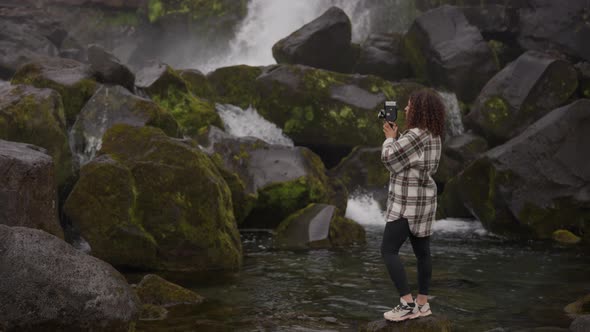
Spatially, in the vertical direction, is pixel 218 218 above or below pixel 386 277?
above

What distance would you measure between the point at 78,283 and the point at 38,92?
352 inches

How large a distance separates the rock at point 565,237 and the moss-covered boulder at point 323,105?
24.0ft

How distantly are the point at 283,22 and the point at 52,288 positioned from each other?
105 feet

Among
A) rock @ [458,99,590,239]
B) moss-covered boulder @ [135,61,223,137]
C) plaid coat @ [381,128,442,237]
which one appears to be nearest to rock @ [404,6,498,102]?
rock @ [458,99,590,239]

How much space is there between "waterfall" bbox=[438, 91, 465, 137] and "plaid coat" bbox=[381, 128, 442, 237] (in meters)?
18.0

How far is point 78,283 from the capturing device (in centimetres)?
A: 739

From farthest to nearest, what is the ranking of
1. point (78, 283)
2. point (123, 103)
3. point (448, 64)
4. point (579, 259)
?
point (448, 64), point (123, 103), point (579, 259), point (78, 283)

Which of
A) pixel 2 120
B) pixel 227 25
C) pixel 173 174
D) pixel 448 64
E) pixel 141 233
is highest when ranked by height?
pixel 227 25

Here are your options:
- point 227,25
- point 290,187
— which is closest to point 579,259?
point 290,187

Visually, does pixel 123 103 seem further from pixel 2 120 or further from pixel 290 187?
pixel 290 187

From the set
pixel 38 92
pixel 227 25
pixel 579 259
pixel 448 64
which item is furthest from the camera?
pixel 227 25

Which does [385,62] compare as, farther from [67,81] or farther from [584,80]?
[67,81]

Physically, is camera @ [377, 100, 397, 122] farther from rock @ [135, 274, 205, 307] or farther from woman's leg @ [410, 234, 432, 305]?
rock @ [135, 274, 205, 307]

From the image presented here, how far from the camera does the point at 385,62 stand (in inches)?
1081
